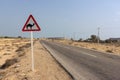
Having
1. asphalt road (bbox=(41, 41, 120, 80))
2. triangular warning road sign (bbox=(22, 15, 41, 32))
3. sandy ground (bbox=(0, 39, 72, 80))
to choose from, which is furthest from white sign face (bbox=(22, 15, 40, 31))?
asphalt road (bbox=(41, 41, 120, 80))

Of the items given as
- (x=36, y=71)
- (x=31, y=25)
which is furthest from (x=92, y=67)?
(x=31, y=25)

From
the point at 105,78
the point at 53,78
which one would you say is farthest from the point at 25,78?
the point at 105,78

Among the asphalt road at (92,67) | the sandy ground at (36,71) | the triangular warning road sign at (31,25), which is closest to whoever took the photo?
the asphalt road at (92,67)

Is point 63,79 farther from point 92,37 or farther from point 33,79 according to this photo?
point 92,37

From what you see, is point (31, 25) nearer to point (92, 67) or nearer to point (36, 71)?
point (36, 71)

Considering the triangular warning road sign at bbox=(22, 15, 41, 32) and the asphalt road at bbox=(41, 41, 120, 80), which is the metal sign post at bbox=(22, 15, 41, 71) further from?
the asphalt road at bbox=(41, 41, 120, 80)

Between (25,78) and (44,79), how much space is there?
38.7 inches

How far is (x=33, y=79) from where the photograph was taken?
11.3 m

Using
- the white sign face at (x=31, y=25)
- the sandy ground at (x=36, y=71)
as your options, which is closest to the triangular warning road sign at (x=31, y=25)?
the white sign face at (x=31, y=25)

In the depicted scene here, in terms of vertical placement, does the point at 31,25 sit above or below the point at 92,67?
above

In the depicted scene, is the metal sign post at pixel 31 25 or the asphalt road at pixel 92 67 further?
the metal sign post at pixel 31 25

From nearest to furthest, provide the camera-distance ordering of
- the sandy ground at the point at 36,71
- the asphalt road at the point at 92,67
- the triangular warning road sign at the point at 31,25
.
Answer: the asphalt road at the point at 92,67 → the sandy ground at the point at 36,71 → the triangular warning road sign at the point at 31,25

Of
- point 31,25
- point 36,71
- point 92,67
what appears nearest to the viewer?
point 31,25

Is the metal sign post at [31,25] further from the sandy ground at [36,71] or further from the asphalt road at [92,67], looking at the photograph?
the asphalt road at [92,67]
